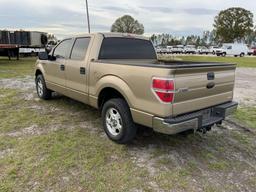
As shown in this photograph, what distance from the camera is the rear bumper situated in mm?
3182

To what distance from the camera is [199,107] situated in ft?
11.6

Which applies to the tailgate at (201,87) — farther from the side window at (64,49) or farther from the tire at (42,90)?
the tire at (42,90)

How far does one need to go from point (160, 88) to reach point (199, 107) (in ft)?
2.49

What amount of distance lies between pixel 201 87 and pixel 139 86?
0.85m

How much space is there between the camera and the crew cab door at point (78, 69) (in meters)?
4.65

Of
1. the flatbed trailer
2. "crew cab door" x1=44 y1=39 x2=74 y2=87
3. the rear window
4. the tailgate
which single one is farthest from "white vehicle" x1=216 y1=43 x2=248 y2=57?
the tailgate

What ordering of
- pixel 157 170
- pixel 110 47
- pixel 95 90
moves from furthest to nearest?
1. pixel 110 47
2. pixel 95 90
3. pixel 157 170

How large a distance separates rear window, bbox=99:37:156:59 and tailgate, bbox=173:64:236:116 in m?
1.83

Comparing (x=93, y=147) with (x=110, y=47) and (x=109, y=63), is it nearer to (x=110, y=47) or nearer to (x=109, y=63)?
(x=109, y=63)

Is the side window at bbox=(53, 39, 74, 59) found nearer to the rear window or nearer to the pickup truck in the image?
the pickup truck

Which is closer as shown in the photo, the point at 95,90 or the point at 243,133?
the point at 95,90

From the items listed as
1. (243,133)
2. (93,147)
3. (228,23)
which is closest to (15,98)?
(93,147)

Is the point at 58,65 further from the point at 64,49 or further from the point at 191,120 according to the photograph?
the point at 191,120

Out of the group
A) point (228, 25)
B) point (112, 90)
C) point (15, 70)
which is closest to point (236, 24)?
point (228, 25)
